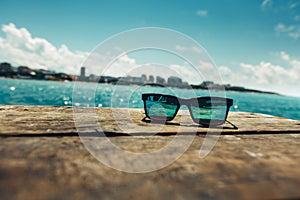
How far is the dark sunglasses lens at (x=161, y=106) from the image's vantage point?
2.03m

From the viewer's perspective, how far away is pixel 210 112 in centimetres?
207

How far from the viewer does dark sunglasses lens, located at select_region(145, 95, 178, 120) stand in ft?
6.67

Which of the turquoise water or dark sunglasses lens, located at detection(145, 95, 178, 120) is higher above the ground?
dark sunglasses lens, located at detection(145, 95, 178, 120)

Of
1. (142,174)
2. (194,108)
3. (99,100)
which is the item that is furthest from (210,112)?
(99,100)

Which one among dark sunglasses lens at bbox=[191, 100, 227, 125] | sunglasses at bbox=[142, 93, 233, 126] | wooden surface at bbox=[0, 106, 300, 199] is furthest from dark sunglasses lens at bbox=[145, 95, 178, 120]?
wooden surface at bbox=[0, 106, 300, 199]

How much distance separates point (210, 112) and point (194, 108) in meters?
0.17

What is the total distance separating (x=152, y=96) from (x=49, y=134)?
4.30 feet

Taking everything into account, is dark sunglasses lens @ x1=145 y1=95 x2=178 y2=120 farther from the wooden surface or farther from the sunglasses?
the wooden surface

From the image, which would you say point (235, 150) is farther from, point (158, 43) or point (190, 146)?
point (158, 43)

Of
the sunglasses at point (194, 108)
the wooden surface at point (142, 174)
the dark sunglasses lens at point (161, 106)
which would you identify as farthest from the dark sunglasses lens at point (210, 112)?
the wooden surface at point (142, 174)

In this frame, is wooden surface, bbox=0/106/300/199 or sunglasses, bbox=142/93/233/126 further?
sunglasses, bbox=142/93/233/126

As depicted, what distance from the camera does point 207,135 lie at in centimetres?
138

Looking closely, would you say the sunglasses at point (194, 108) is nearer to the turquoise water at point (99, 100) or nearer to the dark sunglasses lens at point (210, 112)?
the dark sunglasses lens at point (210, 112)

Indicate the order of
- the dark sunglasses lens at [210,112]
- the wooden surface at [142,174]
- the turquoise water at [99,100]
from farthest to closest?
the turquoise water at [99,100] → the dark sunglasses lens at [210,112] → the wooden surface at [142,174]
